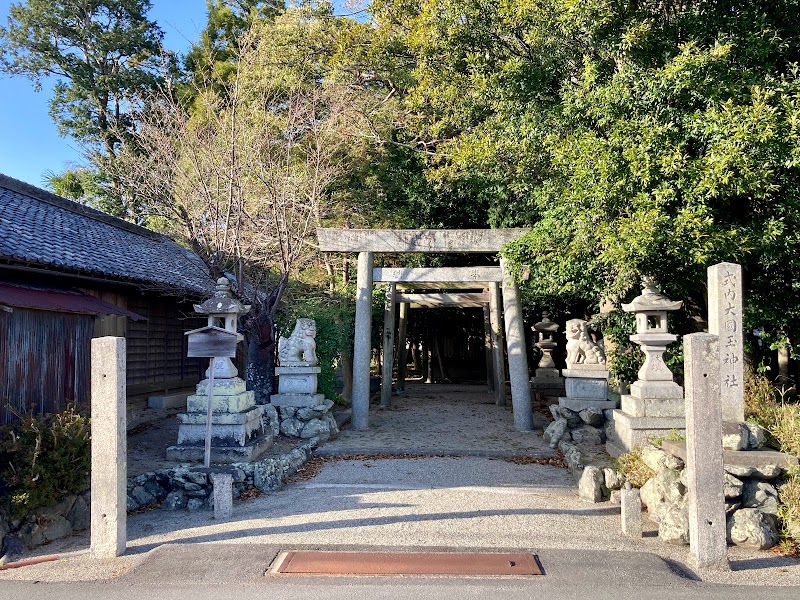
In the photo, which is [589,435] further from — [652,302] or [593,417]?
[652,302]

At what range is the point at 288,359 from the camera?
34.2 ft

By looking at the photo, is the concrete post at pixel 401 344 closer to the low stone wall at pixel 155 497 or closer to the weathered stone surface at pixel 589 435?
the weathered stone surface at pixel 589 435

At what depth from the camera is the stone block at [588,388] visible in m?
10.2

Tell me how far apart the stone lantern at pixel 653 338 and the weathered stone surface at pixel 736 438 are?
142cm

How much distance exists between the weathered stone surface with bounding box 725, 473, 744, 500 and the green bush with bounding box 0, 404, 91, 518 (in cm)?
636

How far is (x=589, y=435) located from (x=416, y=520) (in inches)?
180

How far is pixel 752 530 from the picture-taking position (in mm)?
5102

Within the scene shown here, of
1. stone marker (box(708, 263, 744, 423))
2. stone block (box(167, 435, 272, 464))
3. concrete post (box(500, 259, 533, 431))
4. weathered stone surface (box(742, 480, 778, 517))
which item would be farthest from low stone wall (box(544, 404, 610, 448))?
stone block (box(167, 435, 272, 464))

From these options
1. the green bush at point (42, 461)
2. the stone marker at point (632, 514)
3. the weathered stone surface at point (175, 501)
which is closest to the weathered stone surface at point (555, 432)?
the stone marker at point (632, 514)

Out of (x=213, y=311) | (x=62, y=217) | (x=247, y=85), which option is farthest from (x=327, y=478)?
(x=247, y=85)

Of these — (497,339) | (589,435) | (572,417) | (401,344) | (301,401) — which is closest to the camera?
(589,435)

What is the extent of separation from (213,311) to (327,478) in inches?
118

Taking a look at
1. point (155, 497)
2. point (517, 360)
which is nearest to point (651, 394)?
point (517, 360)

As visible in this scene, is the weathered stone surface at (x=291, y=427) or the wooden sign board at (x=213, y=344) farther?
the weathered stone surface at (x=291, y=427)
